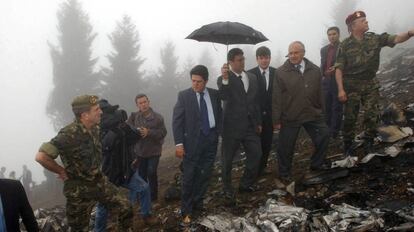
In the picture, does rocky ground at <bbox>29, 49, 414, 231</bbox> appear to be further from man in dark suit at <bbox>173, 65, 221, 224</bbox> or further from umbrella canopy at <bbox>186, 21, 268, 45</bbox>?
umbrella canopy at <bbox>186, 21, 268, 45</bbox>

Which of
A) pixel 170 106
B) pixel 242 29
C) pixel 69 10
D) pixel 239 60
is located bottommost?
pixel 170 106

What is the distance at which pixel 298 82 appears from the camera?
7.27 m

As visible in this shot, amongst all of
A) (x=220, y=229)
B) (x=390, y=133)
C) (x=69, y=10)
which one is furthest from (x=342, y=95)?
(x=69, y=10)

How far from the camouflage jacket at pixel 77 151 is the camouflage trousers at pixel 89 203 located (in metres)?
0.14

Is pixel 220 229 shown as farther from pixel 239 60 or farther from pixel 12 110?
pixel 12 110

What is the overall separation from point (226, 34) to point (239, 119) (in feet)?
5.22

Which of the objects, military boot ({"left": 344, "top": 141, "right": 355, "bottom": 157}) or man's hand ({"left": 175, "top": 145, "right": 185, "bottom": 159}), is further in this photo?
military boot ({"left": 344, "top": 141, "right": 355, "bottom": 157})

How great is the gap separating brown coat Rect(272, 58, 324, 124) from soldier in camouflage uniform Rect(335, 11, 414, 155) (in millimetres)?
500

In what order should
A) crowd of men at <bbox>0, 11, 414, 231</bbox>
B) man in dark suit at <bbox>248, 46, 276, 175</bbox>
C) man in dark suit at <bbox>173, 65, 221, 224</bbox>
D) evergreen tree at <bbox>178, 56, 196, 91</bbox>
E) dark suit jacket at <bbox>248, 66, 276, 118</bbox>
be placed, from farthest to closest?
evergreen tree at <bbox>178, 56, 196, 91</bbox>, dark suit jacket at <bbox>248, 66, 276, 118</bbox>, man in dark suit at <bbox>248, 46, 276, 175</bbox>, man in dark suit at <bbox>173, 65, 221, 224</bbox>, crowd of men at <bbox>0, 11, 414, 231</bbox>

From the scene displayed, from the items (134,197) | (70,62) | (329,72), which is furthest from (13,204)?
(70,62)

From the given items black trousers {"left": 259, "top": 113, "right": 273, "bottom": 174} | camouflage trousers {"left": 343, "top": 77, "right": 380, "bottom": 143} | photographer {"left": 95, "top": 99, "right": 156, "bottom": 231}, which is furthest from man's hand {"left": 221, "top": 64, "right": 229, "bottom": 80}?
camouflage trousers {"left": 343, "top": 77, "right": 380, "bottom": 143}

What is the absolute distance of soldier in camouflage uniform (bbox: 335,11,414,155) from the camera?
7.34 metres

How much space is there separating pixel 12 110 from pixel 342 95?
14765cm

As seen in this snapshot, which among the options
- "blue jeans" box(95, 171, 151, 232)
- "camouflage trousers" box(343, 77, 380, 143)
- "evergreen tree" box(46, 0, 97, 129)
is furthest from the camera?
"evergreen tree" box(46, 0, 97, 129)
